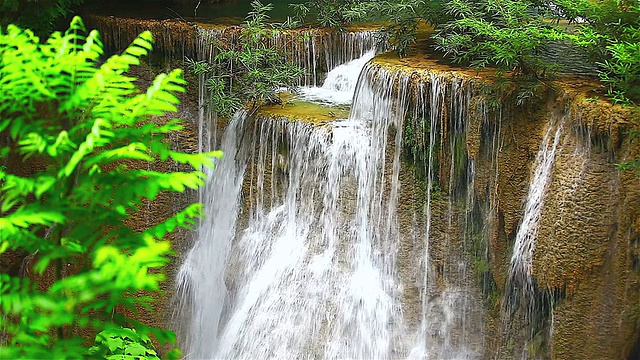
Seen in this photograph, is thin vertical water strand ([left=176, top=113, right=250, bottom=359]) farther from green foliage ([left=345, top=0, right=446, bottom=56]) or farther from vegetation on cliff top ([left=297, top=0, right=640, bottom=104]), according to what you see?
vegetation on cliff top ([left=297, top=0, right=640, bottom=104])

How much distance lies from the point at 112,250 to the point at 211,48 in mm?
7896

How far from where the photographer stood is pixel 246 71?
9453 mm

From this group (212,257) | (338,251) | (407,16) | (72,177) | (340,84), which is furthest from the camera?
(340,84)

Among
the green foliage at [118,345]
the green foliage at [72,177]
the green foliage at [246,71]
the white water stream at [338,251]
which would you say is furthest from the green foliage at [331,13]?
the green foliage at [72,177]

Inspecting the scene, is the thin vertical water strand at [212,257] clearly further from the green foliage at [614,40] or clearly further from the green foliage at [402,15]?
the green foliage at [614,40]

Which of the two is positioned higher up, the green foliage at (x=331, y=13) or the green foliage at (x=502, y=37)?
the green foliage at (x=331, y=13)

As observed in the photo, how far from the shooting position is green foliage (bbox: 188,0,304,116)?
9.09 meters

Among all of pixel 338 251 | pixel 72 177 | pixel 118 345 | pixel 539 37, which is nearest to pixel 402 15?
pixel 539 37

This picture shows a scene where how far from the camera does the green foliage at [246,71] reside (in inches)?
358

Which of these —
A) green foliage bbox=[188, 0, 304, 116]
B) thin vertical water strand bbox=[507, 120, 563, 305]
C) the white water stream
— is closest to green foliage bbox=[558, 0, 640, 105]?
thin vertical water strand bbox=[507, 120, 563, 305]

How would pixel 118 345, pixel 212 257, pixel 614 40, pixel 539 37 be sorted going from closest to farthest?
pixel 118 345
pixel 614 40
pixel 539 37
pixel 212 257

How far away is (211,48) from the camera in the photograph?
995 centimetres

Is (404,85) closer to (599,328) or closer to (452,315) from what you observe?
(452,315)

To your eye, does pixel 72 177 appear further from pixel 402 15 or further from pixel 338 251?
pixel 402 15
